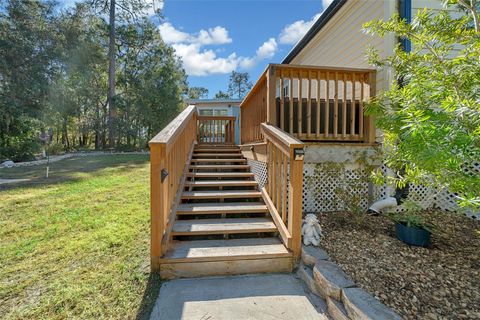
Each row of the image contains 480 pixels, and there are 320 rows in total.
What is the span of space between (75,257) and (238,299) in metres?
1.82

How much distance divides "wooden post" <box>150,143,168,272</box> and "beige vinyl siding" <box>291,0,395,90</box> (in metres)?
3.33

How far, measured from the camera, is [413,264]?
7.54 feet

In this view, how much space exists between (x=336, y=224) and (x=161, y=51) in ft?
60.5

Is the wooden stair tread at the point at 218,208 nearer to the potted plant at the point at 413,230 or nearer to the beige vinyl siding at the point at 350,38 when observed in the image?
the potted plant at the point at 413,230

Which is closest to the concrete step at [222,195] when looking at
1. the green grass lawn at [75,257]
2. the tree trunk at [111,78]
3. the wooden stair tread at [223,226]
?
the wooden stair tread at [223,226]

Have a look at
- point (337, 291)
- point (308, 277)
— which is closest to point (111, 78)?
point (308, 277)

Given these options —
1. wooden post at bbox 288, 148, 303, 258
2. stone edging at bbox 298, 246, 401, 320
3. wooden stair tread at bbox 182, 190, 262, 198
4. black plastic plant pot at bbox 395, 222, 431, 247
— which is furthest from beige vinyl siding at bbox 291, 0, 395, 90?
stone edging at bbox 298, 246, 401, 320

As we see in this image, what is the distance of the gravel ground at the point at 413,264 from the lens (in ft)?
5.83

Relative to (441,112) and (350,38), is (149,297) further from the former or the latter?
(350,38)

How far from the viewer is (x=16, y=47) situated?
11.5 metres

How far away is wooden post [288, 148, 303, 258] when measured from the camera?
2.46 meters

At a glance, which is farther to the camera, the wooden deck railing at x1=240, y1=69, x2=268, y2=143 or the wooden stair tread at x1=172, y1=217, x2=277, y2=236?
the wooden deck railing at x1=240, y1=69, x2=268, y2=143

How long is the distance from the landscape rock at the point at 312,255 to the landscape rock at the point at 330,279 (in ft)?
0.28

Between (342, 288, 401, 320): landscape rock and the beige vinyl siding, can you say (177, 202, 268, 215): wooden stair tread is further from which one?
the beige vinyl siding
